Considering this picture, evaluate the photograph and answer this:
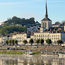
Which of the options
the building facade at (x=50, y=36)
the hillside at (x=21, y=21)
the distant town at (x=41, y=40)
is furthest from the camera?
the hillside at (x=21, y=21)

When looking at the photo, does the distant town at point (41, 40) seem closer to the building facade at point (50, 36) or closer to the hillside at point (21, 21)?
the building facade at point (50, 36)

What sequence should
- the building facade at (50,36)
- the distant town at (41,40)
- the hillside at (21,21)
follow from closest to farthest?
the distant town at (41,40), the building facade at (50,36), the hillside at (21,21)

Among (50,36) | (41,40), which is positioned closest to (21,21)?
(50,36)

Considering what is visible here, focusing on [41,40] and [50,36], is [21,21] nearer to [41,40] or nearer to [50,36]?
[50,36]

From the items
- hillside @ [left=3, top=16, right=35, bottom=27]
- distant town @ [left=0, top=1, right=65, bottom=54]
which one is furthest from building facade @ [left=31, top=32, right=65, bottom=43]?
hillside @ [left=3, top=16, right=35, bottom=27]

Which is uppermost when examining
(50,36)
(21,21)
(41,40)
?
A: (21,21)

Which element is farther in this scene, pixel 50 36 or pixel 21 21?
pixel 21 21

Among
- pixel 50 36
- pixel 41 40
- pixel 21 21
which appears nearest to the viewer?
pixel 41 40

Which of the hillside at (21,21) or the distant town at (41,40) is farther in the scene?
the hillside at (21,21)

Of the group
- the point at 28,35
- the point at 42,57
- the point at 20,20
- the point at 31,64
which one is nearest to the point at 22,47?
the point at 28,35

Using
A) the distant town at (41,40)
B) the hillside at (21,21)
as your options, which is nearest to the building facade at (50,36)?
the distant town at (41,40)

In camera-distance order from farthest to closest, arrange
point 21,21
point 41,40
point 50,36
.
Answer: point 21,21 < point 50,36 < point 41,40
